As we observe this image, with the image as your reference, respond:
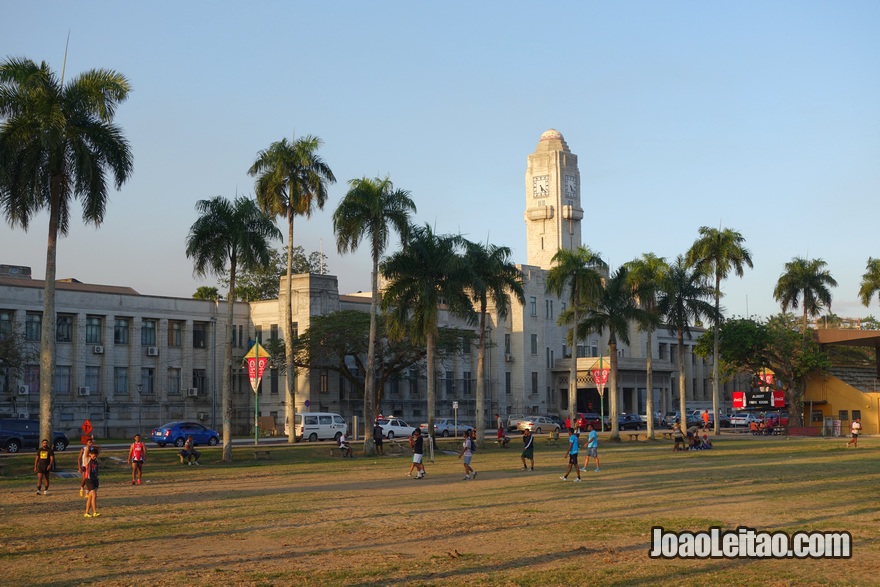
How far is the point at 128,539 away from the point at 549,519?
28.7 ft

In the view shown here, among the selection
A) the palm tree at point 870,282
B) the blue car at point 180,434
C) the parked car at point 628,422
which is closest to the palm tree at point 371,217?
the blue car at point 180,434

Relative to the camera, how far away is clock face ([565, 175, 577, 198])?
4941 inches

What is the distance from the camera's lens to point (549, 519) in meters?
22.1

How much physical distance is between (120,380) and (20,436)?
80.9 ft

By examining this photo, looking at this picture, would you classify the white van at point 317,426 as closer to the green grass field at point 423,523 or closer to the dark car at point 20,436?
the dark car at point 20,436

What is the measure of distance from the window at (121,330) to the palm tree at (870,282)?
66.5 metres

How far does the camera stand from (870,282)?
9575 centimetres

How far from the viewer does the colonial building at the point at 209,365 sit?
2773 inches

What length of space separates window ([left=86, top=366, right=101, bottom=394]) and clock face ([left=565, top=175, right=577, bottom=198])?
6840cm

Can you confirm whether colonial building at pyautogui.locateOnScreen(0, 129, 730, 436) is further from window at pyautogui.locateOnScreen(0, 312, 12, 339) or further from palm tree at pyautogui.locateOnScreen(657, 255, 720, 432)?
palm tree at pyautogui.locateOnScreen(657, 255, 720, 432)

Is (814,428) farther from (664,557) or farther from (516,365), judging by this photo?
(664,557)

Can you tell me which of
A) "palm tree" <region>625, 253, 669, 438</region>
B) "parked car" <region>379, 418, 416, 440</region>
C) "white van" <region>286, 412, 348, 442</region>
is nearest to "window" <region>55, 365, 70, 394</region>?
"white van" <region>286, 412, 348, 442</region>

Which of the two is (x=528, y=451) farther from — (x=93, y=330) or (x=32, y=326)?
(x=93, y=330)

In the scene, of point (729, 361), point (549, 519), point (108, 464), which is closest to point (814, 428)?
point (729, 361)
